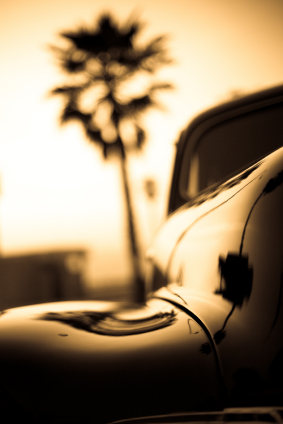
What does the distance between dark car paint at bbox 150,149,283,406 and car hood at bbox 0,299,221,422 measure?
5 cm

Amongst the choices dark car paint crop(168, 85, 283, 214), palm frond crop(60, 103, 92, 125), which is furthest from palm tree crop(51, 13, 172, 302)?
dark car paint crop(168, 85, 283, 214)

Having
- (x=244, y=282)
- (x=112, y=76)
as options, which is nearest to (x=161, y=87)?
(x=112, y=76)

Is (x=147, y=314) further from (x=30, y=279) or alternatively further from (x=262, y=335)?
(x=30, y=279)

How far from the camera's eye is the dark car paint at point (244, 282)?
2.65ft

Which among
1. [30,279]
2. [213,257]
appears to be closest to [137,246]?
[30,279]

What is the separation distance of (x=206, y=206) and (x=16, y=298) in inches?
984

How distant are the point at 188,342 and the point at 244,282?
0.67 ft

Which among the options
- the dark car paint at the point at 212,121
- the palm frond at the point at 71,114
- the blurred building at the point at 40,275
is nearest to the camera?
the dark car paint at the point at 212,121

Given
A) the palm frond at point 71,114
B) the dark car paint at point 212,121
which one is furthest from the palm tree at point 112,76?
the dark car paint at point 212,121

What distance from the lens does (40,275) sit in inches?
958

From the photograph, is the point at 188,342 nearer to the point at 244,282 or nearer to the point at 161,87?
the point at 244,282

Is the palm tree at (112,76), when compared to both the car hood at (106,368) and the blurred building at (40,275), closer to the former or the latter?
the blurred building at (40,275)

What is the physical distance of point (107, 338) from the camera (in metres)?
0.96

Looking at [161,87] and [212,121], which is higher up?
[161,87]
